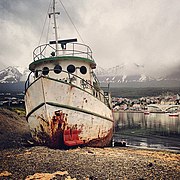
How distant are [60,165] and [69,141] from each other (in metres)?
3.29

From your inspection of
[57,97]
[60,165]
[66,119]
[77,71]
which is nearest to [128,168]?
[60,165]

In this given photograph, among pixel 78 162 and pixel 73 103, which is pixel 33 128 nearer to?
pixel 73 103

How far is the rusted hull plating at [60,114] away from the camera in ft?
34.4

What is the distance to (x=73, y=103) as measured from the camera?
1077 cm

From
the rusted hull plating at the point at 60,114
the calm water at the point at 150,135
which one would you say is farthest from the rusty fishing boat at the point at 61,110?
the calm water at the point at 150,135

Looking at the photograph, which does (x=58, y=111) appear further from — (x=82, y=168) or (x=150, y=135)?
(x=150, y=135)

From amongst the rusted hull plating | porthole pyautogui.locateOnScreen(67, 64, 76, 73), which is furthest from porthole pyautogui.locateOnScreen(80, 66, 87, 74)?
the rusted hull plating

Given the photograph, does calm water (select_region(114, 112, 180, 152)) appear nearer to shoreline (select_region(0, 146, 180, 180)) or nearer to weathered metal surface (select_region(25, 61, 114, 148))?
weathered metal surface (select_region(25, 61, 114, 148))

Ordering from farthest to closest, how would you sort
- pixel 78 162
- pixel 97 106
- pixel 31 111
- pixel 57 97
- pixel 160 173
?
pixel 97 106 < pixel 31 111 < pixel 57 97 < pixel 78 162 < pixel 160 173

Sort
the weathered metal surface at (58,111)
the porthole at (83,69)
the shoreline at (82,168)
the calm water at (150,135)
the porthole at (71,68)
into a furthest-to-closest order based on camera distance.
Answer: the calm water at (150,135) < the porthole at (83,69) < the porthole at (71,68) < the weathered metal surface at (58,111) < the shoreline at (82,168)

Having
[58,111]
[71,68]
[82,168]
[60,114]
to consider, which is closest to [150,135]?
[71,68]

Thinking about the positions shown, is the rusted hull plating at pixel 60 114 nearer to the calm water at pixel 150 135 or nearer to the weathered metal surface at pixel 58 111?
the weathered metal surface at pixel 58 111

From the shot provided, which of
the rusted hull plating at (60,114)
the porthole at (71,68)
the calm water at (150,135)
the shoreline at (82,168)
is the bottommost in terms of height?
the calm water at (150,135)

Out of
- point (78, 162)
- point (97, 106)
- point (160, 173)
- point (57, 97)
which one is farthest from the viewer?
point (97, 106)
